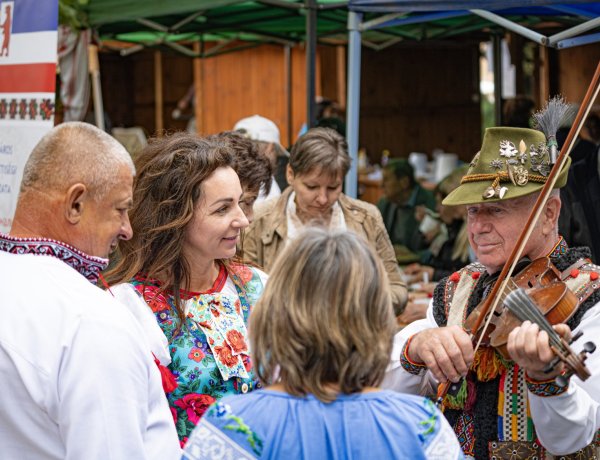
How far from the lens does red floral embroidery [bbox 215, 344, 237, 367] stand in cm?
268

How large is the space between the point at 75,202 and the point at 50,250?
121 mm

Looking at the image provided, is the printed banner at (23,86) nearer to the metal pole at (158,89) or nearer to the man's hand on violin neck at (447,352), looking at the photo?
the man's hand on violin neck at (447,352)

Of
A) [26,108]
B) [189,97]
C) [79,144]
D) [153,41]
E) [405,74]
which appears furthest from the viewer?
[189,97]

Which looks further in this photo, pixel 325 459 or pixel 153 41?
pixel 153 41

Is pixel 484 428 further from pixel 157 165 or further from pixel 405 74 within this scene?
pixel 405 74

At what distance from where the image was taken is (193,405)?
8.56ft

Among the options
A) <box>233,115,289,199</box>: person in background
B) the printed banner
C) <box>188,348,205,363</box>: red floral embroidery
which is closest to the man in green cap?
<box>188,348,205,363</box>: red floral embroidery

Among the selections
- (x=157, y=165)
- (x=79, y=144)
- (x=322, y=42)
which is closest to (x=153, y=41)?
(x=322, y=42)

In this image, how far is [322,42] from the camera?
32.6 ft

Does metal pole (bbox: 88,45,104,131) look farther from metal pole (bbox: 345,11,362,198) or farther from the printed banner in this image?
the printed banner

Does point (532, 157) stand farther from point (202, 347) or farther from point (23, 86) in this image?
point (23, 86)

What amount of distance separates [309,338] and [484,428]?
1020mm

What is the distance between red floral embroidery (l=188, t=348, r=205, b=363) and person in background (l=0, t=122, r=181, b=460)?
1.51 ft

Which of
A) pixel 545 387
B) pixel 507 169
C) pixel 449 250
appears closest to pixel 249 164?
pixel 507 169
